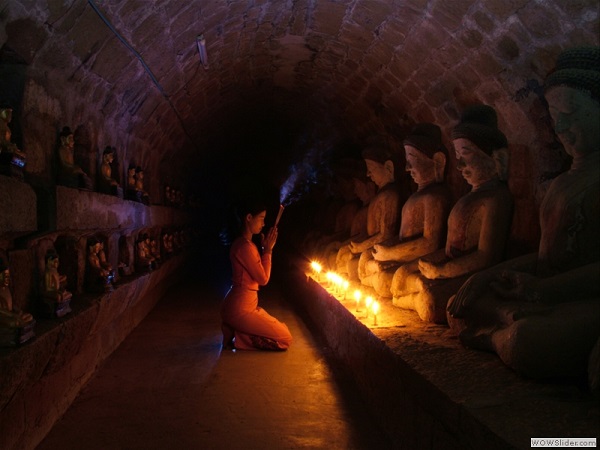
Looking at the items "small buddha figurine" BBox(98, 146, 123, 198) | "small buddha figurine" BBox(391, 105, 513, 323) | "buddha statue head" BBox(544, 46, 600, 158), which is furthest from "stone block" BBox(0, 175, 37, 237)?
"buddha statue head" BBox(544, 46, 600, 158)

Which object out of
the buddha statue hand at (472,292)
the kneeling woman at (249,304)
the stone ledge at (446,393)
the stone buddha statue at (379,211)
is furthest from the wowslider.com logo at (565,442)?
the stone buddha statue at (379,211)

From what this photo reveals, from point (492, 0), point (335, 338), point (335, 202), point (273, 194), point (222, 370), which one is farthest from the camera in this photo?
point (273, 194)

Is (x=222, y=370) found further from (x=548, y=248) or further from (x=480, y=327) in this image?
(x=548, y=248)

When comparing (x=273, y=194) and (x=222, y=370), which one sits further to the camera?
(x=273, y=194)

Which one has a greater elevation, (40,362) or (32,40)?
(32,40)

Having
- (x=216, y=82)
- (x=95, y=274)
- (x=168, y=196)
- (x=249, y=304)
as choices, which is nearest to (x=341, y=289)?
(x=249, y=304)

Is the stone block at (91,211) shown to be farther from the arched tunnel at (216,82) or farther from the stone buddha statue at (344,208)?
the stone buddha statue at (344,208)

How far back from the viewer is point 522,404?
2383 mm

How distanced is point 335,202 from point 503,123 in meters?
6.50

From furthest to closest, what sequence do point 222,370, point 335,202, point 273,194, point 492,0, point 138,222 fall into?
point 273,194, point 335,202, point 138,222, point 222,370, point 492,0

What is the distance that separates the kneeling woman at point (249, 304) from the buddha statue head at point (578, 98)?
3511 mm

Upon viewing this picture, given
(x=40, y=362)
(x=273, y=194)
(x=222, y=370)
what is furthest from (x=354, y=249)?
(x=273, y=194)

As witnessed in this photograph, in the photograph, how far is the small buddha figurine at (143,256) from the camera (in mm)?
7086

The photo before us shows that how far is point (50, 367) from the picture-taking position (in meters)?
3.50
